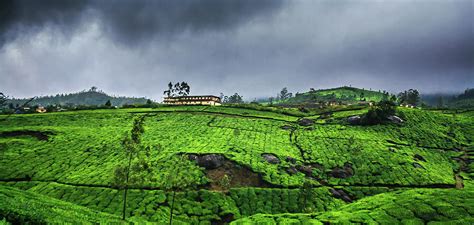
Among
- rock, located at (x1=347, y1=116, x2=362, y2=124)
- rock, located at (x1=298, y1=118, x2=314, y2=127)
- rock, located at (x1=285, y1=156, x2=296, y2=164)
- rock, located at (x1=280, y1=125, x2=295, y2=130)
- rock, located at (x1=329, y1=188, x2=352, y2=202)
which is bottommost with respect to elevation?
rock, located at (x1=329, y1=188, x2=352, y2=202)

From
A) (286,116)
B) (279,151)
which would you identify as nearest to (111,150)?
(279,151)

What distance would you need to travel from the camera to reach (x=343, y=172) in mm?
90875

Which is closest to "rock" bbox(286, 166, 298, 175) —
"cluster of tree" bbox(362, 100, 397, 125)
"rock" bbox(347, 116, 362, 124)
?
"rock" bbox(347, 116, 362, 124)

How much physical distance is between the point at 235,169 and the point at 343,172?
3647cm

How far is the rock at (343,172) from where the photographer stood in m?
89.7

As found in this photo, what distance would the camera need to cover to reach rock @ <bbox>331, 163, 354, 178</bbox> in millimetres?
89688

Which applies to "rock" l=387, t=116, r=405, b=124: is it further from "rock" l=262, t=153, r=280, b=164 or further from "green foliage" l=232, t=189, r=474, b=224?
"green foliage" l=232, t=189, r=474, b=224

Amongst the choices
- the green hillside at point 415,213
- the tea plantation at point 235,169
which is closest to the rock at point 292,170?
the tea plantation at point 235,169

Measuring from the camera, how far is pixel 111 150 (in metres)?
102

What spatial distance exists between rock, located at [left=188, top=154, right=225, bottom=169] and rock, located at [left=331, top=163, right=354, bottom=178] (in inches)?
1496

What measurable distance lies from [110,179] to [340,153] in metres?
81.4

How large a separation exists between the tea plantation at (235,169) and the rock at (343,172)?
636mm

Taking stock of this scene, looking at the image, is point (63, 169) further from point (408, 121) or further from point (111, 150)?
point (408, 121)

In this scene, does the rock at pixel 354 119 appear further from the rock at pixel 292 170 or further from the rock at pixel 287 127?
the rock at pixel 292 170
